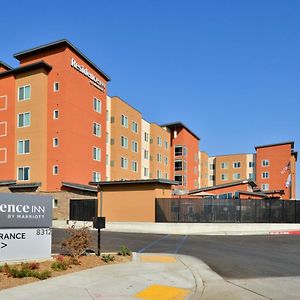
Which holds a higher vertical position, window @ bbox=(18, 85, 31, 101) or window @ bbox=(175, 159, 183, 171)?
window @ bbox=(18, 85, 31, 101)

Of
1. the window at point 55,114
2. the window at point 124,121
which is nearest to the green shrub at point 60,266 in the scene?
the window at point 55,114

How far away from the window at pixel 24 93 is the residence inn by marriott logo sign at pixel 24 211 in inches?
1316

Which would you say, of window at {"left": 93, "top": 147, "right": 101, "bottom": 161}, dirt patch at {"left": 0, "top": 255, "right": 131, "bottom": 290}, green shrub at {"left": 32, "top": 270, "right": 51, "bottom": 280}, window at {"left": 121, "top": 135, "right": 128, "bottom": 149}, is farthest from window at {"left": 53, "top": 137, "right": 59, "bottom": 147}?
green shrub at {"left": 32, "top": 270, "right": 51, "bottom": 280}

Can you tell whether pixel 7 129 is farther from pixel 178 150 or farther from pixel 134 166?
pixel 178 150

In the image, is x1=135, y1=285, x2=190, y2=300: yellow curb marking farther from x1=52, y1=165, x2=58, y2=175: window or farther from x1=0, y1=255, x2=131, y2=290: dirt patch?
x1=52, y1=165, x2=58, y2=175: window

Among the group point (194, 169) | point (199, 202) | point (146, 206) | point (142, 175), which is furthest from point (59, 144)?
point (194, 169)

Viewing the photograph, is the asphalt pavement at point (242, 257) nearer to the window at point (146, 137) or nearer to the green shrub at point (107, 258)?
the green shrub at point (107, 258)

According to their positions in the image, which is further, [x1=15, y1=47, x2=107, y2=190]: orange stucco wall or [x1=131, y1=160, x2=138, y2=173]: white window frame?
[x1=131, y1=160, x2=138, y2=173]: white window frame

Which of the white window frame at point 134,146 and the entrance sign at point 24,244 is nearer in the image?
the entrance sign at point 24,244

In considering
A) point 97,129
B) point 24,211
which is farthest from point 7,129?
point 24,211

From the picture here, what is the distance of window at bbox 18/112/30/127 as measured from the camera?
44778 mm

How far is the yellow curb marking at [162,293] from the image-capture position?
31.4 feet

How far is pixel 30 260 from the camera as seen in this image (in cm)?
1298

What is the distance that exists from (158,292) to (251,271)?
14.6 feet
